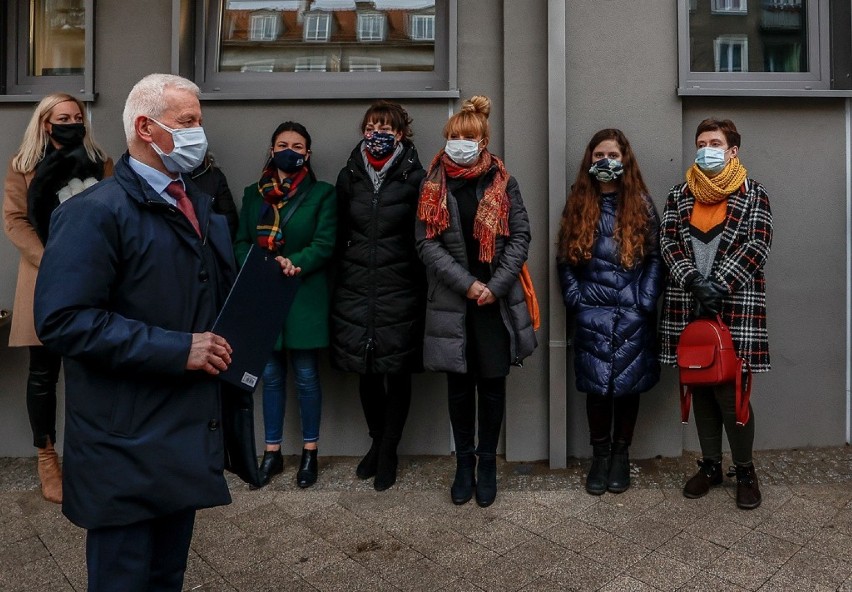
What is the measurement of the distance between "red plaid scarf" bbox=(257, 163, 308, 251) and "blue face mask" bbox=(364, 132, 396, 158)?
0.46 metres

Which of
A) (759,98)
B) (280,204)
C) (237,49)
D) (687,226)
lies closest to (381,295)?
(280,204)

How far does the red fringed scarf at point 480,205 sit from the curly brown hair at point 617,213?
502 millimetres

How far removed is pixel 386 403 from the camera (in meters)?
4.35

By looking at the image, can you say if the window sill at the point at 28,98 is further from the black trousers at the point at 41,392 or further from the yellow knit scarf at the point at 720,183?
the yellow knit scarf at the point at 720,183

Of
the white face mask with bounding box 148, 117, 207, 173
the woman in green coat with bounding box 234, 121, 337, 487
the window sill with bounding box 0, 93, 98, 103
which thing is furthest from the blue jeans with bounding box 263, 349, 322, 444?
the white face mask with bounding box 148, 117, 207, 173

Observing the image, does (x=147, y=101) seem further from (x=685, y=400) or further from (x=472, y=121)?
(x=685, y=400)

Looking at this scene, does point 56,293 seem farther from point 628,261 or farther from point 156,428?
point 628,261

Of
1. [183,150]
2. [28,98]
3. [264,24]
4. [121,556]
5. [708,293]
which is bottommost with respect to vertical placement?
[121,556]

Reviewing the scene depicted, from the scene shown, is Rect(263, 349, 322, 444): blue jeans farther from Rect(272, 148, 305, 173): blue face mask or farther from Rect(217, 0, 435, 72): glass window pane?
Rect(217, 0, 435, 72): glass window pane

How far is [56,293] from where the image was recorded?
6.12 feet

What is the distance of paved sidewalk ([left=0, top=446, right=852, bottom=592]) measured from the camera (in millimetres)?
3088

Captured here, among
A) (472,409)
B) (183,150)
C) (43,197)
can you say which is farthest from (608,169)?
(43,197)

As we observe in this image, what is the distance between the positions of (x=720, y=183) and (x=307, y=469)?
2.84 m

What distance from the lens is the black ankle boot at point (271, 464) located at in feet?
14.1
